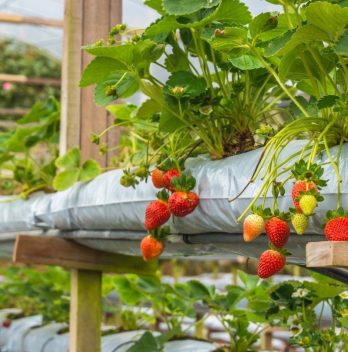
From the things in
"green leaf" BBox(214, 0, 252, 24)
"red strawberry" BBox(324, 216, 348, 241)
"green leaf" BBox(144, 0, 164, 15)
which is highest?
"green leaf" BBox(144, 0, 164, 15)

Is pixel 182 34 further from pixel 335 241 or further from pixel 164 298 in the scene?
pixel 164 298

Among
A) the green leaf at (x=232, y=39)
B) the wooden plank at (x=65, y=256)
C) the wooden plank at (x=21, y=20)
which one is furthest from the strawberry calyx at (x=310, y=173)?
the wooden plank at (x=21, y=20)

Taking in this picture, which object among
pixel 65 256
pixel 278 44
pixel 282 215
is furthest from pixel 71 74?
pixel 282 215

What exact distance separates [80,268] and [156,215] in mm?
1153

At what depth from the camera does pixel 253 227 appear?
1325 mm

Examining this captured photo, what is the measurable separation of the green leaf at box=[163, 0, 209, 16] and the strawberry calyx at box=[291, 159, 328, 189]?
13.9 inches

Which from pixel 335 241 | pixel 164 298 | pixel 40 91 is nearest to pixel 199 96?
pixel 335 241

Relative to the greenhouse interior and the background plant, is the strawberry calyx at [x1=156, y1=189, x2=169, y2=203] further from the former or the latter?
the background plant

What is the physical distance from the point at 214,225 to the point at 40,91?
11.5 meters

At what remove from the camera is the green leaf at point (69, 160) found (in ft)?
8.34

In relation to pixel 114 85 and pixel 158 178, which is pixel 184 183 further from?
pixel 114 85

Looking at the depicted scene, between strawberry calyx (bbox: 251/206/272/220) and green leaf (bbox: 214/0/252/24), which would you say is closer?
strawberry calyx (bbox: 251/206/272/220)

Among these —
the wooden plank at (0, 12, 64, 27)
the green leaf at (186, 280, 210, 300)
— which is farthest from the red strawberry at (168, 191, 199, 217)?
the wooden plank at (0, 12, 64, 27)

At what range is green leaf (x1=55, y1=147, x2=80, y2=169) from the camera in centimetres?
254
